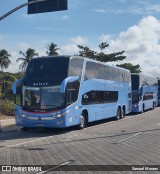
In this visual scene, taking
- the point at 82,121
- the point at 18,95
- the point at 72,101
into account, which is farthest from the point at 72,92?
the point at 18,95

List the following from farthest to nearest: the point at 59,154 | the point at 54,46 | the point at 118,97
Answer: the point at 54,46 → the point at 118,97 → the point at 59,154

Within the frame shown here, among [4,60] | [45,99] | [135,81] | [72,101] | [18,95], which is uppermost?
[4,60]

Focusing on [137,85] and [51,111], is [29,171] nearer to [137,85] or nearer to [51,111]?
[51,111]

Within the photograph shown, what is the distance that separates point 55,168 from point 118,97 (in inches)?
758

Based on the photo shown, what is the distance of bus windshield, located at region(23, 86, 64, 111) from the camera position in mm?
18578

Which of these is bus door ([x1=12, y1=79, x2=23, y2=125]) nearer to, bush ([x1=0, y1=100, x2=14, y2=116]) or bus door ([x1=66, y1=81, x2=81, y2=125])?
bus door ([x1=66, y1=81, x2=81, y2=125])

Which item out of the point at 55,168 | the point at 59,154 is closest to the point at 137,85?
the point at 59,154

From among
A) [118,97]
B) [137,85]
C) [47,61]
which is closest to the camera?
[47,61]

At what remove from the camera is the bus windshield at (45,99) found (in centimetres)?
1858

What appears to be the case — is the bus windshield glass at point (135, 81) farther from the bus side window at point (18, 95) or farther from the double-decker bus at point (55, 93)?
the bus side window at point (18, 95)

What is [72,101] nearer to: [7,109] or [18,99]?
[18,99]

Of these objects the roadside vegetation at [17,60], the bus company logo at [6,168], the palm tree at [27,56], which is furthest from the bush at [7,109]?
the palm tree at [27,56]

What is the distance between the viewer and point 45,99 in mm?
18688

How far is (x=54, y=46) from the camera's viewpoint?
Result: 8619 centimetres
